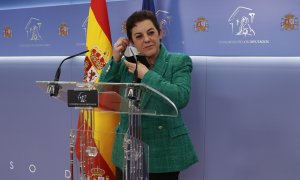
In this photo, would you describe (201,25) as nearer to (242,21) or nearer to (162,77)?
(242,21)

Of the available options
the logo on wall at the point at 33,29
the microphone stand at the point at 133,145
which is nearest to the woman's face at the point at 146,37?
the microphone stand at the point at 133,145

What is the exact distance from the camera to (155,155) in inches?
77.4

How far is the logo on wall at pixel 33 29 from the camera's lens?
3.49 meters

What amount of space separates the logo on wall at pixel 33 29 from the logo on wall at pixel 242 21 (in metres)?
1.72

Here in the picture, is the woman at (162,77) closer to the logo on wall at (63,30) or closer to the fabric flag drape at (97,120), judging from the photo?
the fabric flag drape at (97,120)

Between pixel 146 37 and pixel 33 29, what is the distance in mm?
1849

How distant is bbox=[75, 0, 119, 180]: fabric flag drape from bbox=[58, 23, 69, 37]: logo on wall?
1.93 ft

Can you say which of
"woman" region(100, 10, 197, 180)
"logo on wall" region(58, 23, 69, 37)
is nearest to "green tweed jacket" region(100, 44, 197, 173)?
"woman" region(100, 10, 197, 180)

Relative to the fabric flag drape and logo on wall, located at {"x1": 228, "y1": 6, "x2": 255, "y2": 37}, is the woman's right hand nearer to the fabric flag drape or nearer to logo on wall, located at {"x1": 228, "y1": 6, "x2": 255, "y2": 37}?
the fabric flag drape

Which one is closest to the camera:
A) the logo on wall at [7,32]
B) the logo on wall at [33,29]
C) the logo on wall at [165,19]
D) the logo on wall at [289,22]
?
the logo on wall at [289,22]

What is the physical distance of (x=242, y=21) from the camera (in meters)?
2.60

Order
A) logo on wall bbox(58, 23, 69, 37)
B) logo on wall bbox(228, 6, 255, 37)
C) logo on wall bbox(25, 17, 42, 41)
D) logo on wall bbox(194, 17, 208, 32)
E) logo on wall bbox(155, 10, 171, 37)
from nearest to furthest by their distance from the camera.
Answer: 1. logo on wall bbox(228, 6, 255, 37)
2. logo on wall bbox(194, 17, 208, 32)
3. logo on wall bbox(155, 10, 171, 37)
4. logo on wall bbox(58, 23, 69, 37)
5. logo on wall bbox(25, 17, 42, 41)

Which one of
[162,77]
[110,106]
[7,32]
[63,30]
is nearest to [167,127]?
[162,77]

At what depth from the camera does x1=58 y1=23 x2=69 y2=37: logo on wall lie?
3352 mm
